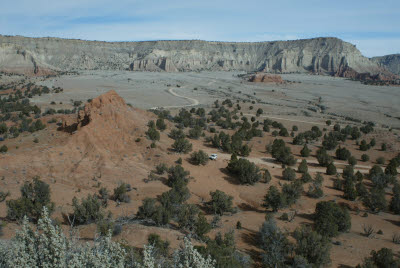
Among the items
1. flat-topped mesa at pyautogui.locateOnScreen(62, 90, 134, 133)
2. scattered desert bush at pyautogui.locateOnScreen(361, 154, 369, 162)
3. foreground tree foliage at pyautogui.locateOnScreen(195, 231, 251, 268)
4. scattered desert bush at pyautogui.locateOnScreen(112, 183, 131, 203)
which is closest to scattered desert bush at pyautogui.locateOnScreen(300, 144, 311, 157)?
scattered desert bush at pyautogui.locateOnScreen(361, 154, 369, 162)

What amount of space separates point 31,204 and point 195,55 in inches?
6760

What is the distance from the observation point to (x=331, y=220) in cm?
1551

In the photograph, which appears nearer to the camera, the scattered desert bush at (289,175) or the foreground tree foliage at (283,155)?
the scattered desert bush at (289,175)

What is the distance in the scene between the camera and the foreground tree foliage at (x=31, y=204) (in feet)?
46.8

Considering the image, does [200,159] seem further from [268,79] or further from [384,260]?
[268,79]

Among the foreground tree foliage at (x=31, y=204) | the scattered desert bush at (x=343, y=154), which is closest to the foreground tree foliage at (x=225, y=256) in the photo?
the foreground tree foliage at (x=31, y=204)

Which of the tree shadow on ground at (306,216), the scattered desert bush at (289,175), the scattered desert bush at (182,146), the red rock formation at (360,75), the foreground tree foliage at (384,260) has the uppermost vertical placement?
the red rock formation at (360,75)

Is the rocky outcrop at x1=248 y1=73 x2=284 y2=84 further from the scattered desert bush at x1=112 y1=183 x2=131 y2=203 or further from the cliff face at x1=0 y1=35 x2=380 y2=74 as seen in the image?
the scattered desert bush at x1=112 y1=183 x2=131 y2=203

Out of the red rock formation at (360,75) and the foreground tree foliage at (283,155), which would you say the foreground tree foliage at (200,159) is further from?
the red rock formation at (360,75)

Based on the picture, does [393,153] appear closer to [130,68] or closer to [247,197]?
[247,197]

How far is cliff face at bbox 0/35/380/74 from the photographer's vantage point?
489 feet

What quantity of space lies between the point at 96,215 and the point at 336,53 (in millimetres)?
182756

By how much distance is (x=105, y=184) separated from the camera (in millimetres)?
21016

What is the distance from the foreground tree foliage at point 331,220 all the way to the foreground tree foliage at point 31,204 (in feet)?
44.8
